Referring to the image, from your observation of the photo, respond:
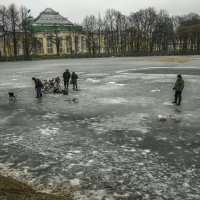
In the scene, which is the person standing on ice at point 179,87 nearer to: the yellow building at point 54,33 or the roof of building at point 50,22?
the yellow building at point 54,33

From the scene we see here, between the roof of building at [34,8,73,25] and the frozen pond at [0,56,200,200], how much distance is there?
11038 cm

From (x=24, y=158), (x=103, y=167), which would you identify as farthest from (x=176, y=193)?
(x=24, y=158)

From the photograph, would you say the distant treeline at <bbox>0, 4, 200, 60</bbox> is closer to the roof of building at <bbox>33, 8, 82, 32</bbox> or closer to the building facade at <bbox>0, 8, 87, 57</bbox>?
the building facade at <bbox>0, 8, 87, 57</bbox>

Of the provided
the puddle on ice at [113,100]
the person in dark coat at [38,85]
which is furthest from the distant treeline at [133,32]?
the puddle on ice at [113,100]

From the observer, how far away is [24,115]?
624 inches

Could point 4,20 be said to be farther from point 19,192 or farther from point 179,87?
point 19,192

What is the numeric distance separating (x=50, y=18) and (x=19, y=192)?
12583 cm

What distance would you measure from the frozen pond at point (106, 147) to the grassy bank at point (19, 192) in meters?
0.50

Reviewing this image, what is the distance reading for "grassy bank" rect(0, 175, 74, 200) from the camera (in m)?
6.53

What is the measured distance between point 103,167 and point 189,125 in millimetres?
5592

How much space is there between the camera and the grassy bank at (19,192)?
21.4 feet

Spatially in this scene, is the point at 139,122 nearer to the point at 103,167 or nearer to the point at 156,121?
the point at 156,121

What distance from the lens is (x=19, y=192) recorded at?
692cm

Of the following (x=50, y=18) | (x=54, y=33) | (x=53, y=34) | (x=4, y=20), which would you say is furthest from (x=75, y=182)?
(x=50, y=18)
